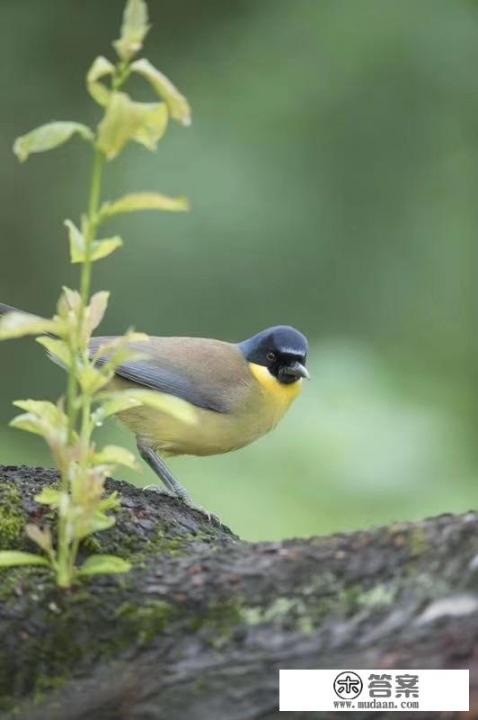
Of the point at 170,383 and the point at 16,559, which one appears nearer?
the point at 16,559

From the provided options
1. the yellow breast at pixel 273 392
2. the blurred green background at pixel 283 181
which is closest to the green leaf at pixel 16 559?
the yellow breast at pixel 273 392

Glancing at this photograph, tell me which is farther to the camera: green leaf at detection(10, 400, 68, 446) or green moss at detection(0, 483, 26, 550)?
green moss at detection(0, 483, 26, 550)

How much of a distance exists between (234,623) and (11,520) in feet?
1.56

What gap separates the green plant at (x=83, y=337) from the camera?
1705mm

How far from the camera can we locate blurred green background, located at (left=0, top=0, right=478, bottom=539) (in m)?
5.66

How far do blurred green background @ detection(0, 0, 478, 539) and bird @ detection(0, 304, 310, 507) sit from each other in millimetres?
1288

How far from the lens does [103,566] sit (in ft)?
5.88

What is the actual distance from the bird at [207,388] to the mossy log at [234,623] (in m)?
1.63

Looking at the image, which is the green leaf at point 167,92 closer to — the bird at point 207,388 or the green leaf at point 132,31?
the green leaf at point 132,31

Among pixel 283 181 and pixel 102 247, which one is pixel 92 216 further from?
pixel 283 181

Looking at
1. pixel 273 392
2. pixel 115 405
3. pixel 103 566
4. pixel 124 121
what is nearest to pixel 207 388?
pixel 273 392

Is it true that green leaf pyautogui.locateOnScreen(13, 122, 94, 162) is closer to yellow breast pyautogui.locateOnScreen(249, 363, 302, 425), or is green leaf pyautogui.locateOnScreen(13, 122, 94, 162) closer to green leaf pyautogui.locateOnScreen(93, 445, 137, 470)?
green leaf pyautogui.locateOnScreen(93, 445, 137, 470)

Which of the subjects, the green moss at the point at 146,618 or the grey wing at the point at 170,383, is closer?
the green moss at the point at 146,618

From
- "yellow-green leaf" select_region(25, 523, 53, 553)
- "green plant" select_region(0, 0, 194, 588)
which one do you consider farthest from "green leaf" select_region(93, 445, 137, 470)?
"yellow-green leaf" select_region(25, 523, 53, 553)
